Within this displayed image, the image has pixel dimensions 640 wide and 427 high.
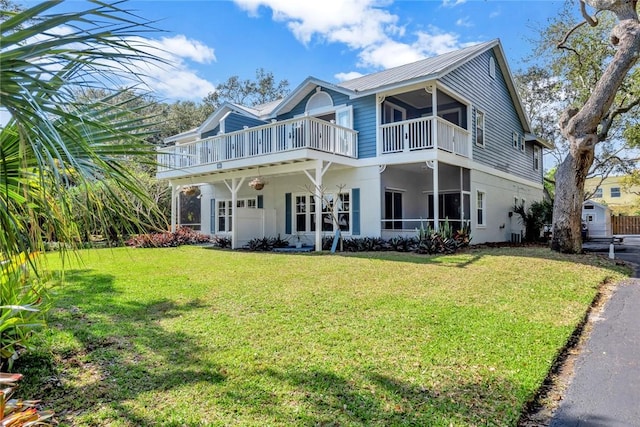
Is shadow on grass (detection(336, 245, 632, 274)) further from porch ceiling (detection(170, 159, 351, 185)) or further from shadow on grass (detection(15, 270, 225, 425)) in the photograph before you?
shadow on grass (detection(15, 270, 225, 425))

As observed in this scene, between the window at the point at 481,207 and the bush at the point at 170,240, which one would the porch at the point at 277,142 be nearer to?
the bush at the point at 170,240

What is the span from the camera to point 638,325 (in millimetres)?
5023

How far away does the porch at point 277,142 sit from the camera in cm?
1238

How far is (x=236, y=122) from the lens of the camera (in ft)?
56.2

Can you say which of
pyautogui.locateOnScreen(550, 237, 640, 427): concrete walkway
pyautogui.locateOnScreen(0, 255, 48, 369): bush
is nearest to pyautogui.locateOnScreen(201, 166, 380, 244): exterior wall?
pyautogui.locateOnScreen(550, 237, 640, 427): concrete walkway

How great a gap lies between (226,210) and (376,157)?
8.01 m

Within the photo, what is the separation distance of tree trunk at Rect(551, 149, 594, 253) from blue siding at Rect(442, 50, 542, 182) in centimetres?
380

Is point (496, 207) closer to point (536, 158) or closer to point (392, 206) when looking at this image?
point (392, 206)

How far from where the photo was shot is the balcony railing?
12.2m

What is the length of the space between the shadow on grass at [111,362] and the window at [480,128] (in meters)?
13.3

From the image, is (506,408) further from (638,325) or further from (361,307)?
(638,325)

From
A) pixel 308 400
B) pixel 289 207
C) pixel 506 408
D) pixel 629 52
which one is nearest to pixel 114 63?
pixel 308 400

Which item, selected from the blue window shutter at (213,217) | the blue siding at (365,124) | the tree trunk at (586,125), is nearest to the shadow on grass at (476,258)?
the tree trunk at (586,125)

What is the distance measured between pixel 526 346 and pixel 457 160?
9940mm
